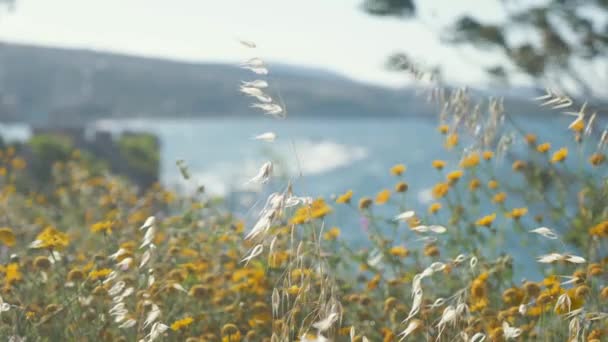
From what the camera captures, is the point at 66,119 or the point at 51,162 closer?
the point at 51,162

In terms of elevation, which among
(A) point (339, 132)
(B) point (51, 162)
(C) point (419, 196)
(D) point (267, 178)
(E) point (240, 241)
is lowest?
(A) point (339, 132)

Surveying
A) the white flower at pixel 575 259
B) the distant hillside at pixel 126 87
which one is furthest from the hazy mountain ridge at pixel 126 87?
the white flower at pixel 575 259

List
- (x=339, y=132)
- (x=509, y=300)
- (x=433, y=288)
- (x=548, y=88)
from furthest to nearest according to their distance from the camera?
(x=339, y=132)
(x=433, y=288)
(x=509, y=300)
(x=548, y=88)

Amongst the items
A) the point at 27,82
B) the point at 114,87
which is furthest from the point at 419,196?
the point at 27,82

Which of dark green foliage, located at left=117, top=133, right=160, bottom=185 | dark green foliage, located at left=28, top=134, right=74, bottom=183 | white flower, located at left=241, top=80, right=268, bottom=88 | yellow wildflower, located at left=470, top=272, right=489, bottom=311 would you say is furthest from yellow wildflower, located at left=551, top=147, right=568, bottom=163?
dark green foliage, located at left=117, top=133, right=160, bottom=185

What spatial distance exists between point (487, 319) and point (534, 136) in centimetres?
166

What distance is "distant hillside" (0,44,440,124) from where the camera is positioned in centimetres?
7566

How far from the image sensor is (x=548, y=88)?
212 cm

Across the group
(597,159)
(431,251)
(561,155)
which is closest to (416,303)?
(431,251)

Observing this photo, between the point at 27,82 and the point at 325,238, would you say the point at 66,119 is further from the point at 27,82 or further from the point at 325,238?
the point at 325,238

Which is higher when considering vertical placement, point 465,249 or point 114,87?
point 465,249

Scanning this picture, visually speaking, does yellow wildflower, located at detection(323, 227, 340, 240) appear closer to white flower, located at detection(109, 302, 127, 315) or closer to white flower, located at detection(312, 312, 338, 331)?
white flower, located at detection(109, 302, 127, 315)

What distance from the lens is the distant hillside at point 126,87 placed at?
75662 mm

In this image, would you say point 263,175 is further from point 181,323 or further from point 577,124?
point 577,124
